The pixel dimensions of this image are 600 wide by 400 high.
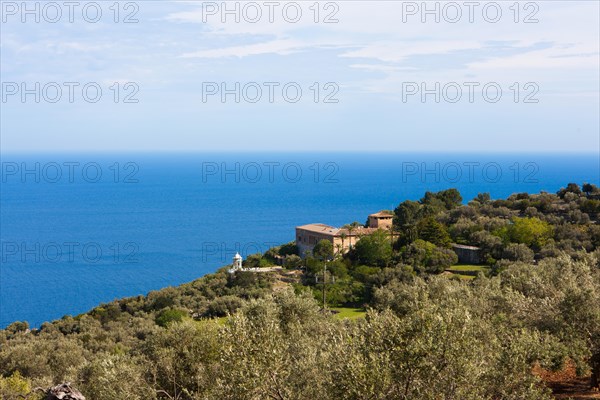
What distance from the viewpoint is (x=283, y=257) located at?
66.5 m

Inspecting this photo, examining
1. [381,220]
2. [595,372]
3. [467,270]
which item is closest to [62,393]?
[595,372]

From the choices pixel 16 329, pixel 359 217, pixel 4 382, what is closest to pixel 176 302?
pixel 16 329

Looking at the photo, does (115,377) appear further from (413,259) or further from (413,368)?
(413,259)

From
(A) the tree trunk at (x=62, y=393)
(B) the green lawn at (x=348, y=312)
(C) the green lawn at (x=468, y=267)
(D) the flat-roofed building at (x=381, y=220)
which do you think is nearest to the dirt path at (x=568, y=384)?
(A) the tree trunk at (x=62, y=393)

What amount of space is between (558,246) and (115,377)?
41.5 metres

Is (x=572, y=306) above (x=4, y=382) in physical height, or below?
above

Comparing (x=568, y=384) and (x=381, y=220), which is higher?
(x=381, y=220)

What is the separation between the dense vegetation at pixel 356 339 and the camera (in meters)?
13.0

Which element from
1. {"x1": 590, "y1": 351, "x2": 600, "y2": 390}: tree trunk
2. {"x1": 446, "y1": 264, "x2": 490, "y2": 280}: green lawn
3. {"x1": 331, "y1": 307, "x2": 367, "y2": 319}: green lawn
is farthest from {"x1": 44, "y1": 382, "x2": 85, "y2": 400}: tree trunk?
{"x1": 446, "y1": 264, "x2": 490, "y2": 280}: green lawn

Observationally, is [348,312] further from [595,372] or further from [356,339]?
[356,339]

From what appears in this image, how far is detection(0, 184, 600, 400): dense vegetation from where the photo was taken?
13000 millimetres

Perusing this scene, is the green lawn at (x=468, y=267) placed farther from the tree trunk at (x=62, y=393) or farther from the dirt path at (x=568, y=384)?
the tree trunk at (x=62, y=393)

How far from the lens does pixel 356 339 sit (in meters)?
14.1

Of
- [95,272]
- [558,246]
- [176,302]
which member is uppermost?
[558,246]
